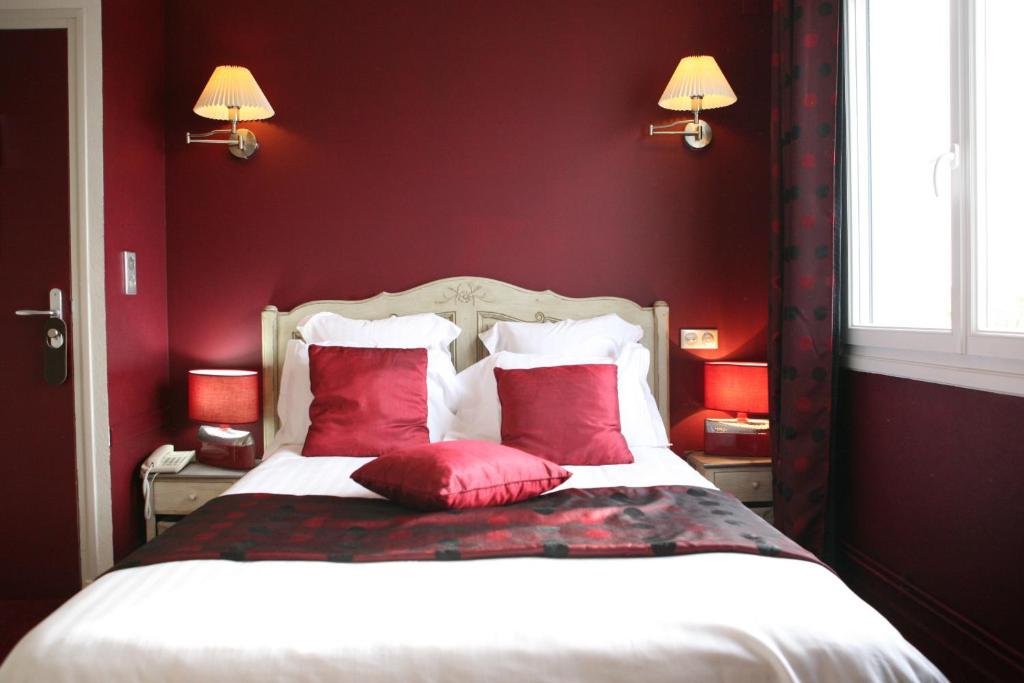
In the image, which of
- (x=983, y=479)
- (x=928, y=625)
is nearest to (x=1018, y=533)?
(x=983, y=479)

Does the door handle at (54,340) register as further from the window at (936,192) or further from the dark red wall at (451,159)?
the window at (936,192)

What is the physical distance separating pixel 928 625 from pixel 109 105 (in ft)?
11.1

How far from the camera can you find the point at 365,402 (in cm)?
260

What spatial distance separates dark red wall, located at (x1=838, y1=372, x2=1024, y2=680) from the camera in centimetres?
190

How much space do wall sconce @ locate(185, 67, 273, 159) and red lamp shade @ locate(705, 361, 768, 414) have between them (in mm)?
2145

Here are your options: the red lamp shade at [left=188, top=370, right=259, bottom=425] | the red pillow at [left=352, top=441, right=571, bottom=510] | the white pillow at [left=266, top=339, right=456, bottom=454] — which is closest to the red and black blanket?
the red pillow at [left=352, top=441, right=571, bottom=510]

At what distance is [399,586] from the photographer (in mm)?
1413

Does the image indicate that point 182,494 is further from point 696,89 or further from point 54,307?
point 696,89

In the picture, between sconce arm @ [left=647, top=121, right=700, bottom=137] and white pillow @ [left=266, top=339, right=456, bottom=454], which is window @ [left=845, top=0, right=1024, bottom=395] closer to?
sconce arm @ [left=647, top=121, right=700, bottom=137]

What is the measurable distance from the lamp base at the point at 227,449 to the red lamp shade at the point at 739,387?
6.21 ft

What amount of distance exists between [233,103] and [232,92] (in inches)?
1.9

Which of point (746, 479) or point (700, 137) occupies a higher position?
point (700, 137)

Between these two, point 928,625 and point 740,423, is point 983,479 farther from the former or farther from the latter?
point 740,423

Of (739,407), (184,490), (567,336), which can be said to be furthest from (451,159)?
(184,490)
